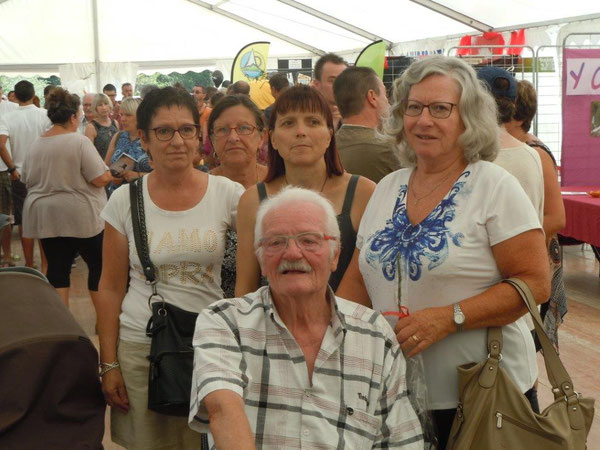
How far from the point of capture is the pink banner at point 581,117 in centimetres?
686

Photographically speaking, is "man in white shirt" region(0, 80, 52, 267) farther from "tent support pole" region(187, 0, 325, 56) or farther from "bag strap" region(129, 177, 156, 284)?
"tent support pole" region(187, 0, 325, 56)

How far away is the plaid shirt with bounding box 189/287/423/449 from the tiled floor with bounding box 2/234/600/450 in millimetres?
2170

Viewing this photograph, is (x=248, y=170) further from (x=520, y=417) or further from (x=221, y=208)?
(x=520, y=417)

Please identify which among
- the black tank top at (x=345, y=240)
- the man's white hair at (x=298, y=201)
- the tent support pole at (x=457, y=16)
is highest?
the tent support pole at (x=457, y=16)

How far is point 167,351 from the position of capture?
7.51ft

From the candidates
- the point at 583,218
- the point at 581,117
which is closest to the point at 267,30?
the point at 581,117

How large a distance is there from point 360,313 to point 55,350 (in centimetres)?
76

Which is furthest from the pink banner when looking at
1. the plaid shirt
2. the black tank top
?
the plaid shirt

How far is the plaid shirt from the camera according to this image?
1799 millimetres

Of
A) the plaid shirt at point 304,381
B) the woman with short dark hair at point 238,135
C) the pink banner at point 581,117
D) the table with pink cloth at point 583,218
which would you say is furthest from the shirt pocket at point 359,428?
the pink banner at point 581,117

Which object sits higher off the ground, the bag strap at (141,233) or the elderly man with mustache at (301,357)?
the bag strap at (141,233)

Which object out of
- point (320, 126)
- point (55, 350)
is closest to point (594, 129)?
point (320, 126)

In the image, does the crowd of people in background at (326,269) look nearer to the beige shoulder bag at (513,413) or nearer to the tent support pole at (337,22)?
the beige shoulder bag at (513,413)

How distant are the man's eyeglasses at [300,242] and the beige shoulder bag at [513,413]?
18.5 inches
